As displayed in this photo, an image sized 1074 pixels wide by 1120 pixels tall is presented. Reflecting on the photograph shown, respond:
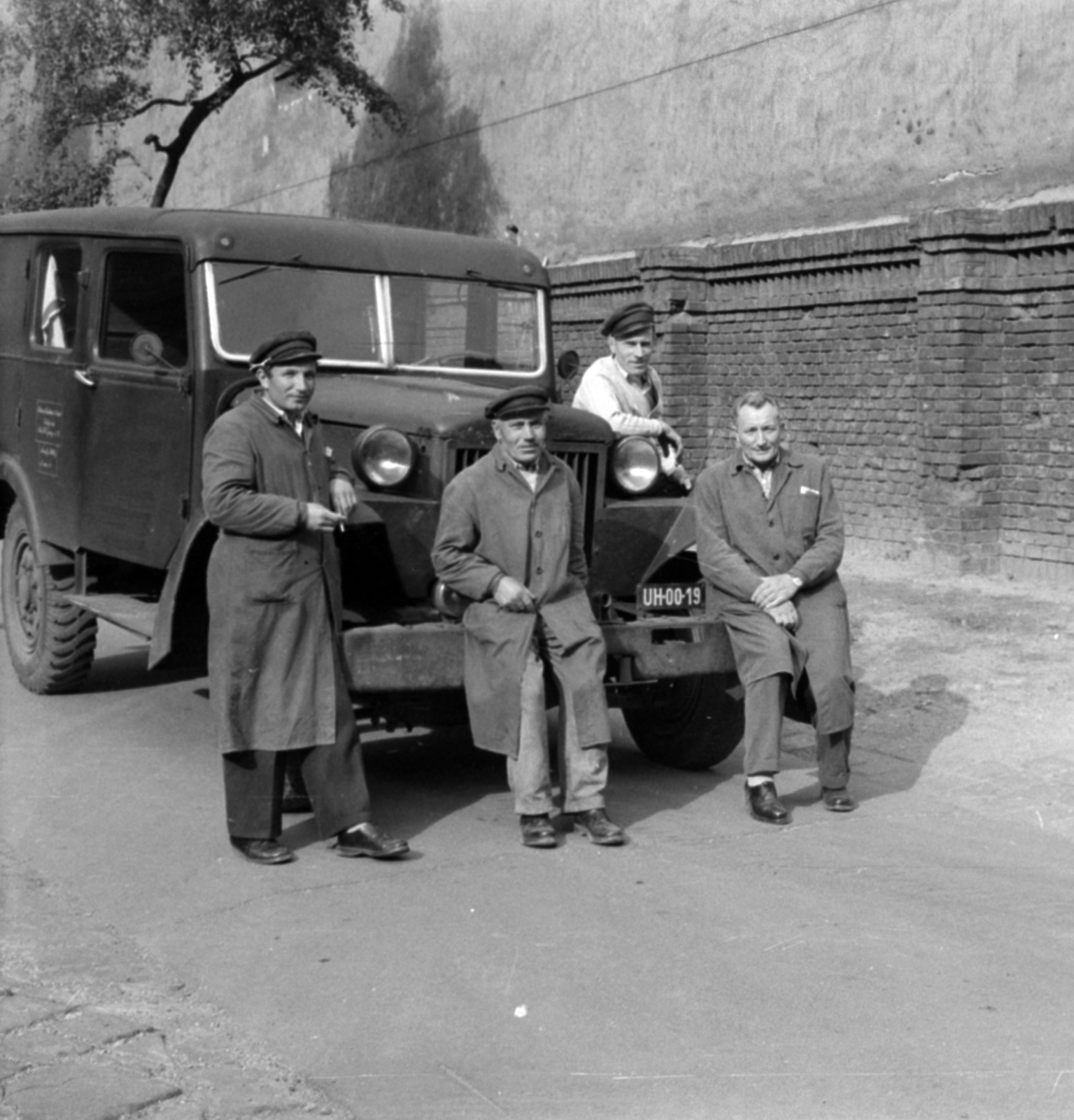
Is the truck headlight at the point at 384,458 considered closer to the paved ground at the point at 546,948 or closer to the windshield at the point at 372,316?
the windshield at the point at 372,316

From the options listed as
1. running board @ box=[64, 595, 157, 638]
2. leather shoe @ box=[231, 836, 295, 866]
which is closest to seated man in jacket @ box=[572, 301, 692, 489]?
running board @ box=[64, 595, 157, 638]

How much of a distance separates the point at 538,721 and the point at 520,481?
0.86m

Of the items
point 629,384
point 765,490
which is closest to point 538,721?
point 765,490

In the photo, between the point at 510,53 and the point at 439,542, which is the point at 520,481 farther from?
the point at 510,53

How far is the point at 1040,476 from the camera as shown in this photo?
37.8 ft

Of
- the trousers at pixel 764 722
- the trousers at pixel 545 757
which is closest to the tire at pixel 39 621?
the trousers at pixel 545 757

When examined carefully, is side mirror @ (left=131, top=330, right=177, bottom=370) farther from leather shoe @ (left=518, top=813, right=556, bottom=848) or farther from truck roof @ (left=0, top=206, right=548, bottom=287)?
leather shoe @ (left=518, top=813, right=556, bottom=848)

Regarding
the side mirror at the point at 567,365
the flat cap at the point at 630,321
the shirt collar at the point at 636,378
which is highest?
the flat cap at the point at 630,321

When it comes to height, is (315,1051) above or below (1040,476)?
below

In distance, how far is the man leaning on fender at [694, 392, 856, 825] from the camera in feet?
21.8

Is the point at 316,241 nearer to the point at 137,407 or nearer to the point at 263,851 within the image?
the point at 137,407

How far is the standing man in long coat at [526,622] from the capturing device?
247 inches

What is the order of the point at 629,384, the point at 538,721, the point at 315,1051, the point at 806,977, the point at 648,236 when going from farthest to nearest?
1. the point at 648,236
2. the point at 629,384
3. the point at 538,721
4. the point at 806,977
5. the point at 315,1051

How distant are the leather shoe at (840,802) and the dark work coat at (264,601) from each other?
1948 mm
